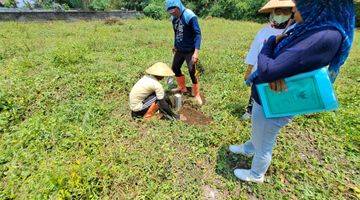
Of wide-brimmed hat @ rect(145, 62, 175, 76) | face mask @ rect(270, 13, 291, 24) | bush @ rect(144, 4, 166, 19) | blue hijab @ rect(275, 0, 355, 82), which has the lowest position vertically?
wide-brimmed hat @ rect(145, 62, 175, 76)

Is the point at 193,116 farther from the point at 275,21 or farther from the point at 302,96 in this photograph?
the point at 302,96

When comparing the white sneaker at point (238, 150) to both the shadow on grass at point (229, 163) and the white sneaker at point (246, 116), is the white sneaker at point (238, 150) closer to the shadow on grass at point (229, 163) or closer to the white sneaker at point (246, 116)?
the shadow on grass at point (229, 163)

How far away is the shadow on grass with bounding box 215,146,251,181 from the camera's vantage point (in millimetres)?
3211

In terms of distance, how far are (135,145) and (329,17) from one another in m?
2.64

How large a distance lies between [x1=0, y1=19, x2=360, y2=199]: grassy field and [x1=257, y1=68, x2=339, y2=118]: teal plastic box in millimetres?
1219

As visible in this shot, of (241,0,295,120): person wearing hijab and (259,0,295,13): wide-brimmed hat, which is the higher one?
(259,0,295,13): wide-brimmed hat

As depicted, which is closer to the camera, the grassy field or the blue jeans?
the blue jeans

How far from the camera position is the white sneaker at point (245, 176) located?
3.01 metres

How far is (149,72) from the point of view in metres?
3.88

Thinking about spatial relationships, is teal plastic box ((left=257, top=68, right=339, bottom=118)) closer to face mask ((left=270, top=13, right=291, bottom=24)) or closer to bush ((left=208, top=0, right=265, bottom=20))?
face mask ((left=270, top=13, right=291, bottom=24))

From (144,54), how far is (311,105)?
18.2 ft

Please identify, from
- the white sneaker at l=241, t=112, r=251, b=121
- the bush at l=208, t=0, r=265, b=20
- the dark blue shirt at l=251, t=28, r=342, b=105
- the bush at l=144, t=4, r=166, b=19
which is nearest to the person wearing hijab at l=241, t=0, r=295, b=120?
the white sneaker at l=241, t=112, r=251, b=121

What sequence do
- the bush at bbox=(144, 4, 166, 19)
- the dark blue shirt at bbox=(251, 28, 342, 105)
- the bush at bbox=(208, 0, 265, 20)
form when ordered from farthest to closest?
the bush at bbox=(208, 0, 265, 20), the bush at bbox=(144, 4, 166, 19), the dark blue shirt at bbox=(251, 28, 342, 105)

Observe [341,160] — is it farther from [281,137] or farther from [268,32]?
[268,32]
